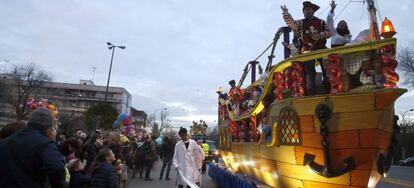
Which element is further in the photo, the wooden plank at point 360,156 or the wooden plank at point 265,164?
the wooden plank at point 265,164

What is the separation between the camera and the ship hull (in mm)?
5941

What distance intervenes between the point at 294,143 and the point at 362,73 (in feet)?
5.21

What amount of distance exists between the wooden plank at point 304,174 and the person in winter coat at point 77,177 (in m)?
3.43

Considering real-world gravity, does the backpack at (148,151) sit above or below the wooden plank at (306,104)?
below

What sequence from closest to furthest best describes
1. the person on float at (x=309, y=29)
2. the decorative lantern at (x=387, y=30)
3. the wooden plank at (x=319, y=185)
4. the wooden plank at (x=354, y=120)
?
the wooden plank at (x=354, y=120), the decorative lantern at (x=387, y=30), the wooden plank at (x=319, y=185), the person on float at (x=309, y=29)

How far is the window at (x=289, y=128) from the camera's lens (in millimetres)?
6734

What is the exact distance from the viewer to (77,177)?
524cm

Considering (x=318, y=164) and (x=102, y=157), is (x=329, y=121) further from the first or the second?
(x=102, y=157)

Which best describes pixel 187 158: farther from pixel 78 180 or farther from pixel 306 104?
pixel 78 180

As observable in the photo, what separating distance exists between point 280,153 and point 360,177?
159 centimetres

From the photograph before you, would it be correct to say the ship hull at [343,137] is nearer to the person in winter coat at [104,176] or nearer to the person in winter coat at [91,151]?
the person in winter coat at [104,176]

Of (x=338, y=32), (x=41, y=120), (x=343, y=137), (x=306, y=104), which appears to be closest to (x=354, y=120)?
(x=343, y=137)

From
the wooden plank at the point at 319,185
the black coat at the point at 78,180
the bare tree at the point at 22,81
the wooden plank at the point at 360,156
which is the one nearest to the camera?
the black coat at the point at 78,180

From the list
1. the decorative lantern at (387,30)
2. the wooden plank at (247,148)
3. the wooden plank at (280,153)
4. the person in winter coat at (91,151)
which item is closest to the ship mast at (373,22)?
the decorative lantern at (387,30)
